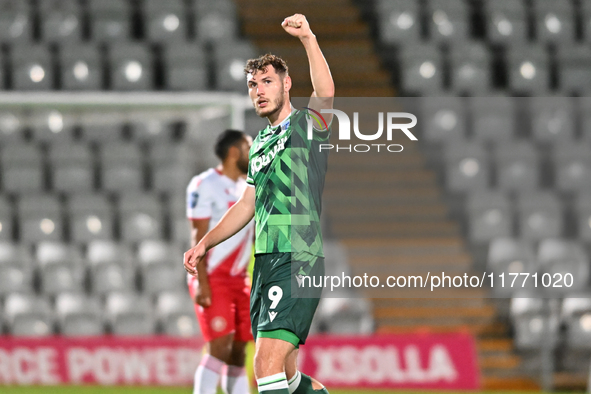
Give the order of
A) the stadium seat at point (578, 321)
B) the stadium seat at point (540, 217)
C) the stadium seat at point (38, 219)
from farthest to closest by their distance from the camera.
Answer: the stadium seat at point (38, 219) < the stadium seat at point (540, 217) < the stadium seat at point (578, 321)

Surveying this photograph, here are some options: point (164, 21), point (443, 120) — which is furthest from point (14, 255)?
point (443, 120)

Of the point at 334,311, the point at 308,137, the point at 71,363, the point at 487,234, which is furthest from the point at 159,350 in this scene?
the point at 308,137

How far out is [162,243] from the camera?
8.15 m

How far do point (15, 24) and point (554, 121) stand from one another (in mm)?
5214

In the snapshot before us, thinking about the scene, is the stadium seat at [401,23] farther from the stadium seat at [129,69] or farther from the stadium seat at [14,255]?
the stadium seat at [14,255]

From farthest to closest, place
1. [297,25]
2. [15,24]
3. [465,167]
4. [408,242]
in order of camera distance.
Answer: [15,24] < [465,167] < [408,242] < [297,25]

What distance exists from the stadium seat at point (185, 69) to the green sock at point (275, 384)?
18.9 feet

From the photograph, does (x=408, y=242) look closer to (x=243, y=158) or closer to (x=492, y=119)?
(x=492, y=119)

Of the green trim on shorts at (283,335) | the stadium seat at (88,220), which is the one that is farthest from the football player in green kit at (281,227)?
the stadium seat at (88,220)

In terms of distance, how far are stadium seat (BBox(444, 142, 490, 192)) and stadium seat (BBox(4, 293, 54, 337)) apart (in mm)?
3562

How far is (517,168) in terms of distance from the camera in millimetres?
8031

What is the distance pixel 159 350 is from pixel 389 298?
1.89 meters

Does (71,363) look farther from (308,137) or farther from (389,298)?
(308,137)

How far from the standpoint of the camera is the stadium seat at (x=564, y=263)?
7289 mm
